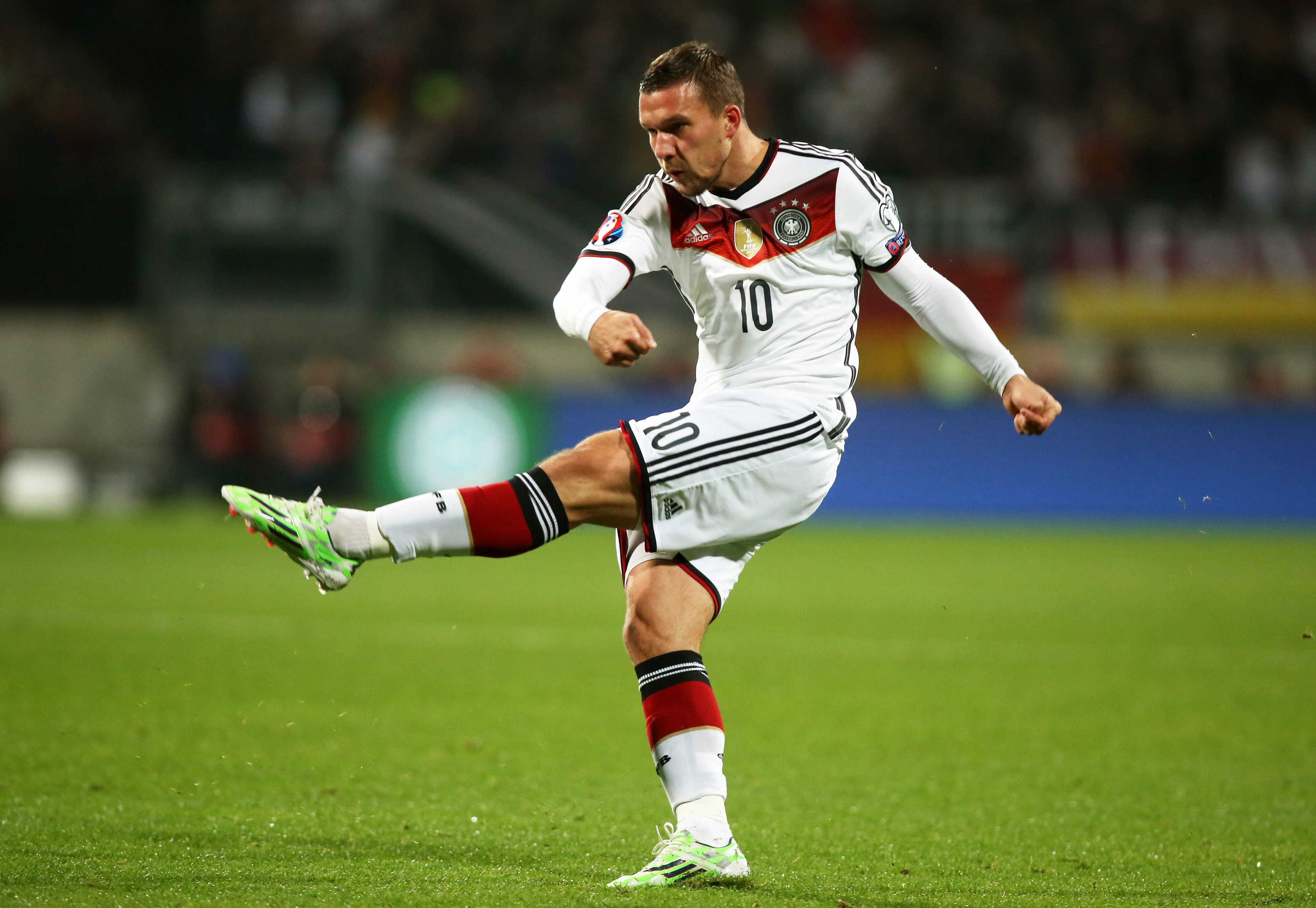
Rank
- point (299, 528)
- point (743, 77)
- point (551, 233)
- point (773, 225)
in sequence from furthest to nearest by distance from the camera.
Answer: point (743, 77), point (551, 233), point (773, 225), point (299, 528)

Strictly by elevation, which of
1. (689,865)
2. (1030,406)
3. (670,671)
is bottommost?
(689,865)

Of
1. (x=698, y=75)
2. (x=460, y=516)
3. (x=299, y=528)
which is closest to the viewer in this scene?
(x=299, y=528)

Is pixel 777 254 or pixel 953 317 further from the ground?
pixel 777 254

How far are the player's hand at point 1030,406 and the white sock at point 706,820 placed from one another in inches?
47.7

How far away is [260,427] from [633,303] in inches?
179

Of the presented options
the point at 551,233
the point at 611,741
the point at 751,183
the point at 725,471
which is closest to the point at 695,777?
the point at 725,471

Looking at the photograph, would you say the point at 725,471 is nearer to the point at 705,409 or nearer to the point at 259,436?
the point at 705,409

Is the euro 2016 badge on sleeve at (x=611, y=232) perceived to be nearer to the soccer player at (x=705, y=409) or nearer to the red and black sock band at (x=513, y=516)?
the soccer player at (x=705, y=409)

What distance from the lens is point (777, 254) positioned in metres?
3.88

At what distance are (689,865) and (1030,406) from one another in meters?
1.43

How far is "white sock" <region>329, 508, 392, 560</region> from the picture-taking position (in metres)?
3.48

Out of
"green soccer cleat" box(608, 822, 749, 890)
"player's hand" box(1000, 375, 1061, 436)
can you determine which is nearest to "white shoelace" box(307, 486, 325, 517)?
"green soccer cleat" box(608, 822, 749, 890)

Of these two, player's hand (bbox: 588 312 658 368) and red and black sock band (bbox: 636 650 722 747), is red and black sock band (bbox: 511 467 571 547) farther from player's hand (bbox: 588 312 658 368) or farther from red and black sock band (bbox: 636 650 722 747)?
red and black sock band (bbox: 636 650 722 747)

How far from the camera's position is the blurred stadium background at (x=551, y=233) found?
16219mm
